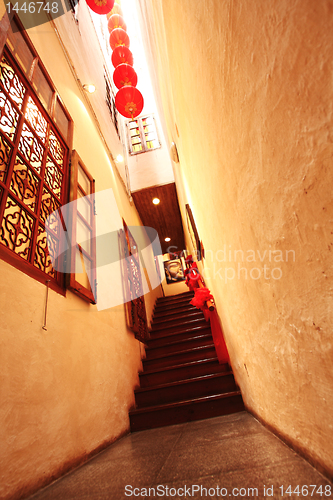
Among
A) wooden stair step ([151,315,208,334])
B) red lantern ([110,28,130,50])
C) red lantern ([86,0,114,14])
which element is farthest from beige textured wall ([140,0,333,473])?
red lantern ([110,28,130,50])

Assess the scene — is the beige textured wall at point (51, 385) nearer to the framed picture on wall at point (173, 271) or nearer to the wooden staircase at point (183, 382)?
the wooden staircase at point (183, 382)

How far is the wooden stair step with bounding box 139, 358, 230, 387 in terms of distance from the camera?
3.05 m

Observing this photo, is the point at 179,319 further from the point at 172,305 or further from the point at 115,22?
the point at 115,22

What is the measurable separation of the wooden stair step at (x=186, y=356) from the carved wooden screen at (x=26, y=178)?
2.32 m

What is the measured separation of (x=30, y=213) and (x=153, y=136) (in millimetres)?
7316

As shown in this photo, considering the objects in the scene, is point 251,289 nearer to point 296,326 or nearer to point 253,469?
point 296,326

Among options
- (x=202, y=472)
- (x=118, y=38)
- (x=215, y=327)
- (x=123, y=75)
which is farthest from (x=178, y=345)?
(x=118, y=38)

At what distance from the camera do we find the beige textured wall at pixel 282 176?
0.56 m

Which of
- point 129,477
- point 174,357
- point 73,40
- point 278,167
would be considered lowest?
point 129,477

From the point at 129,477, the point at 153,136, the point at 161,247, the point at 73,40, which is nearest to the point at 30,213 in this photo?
the point at 129,477

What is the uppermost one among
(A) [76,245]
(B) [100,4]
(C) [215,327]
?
(B) [100,4]

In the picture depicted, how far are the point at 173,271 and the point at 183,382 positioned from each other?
694 centimetres

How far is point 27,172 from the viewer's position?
5.63 feet

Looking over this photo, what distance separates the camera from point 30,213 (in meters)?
1.64
